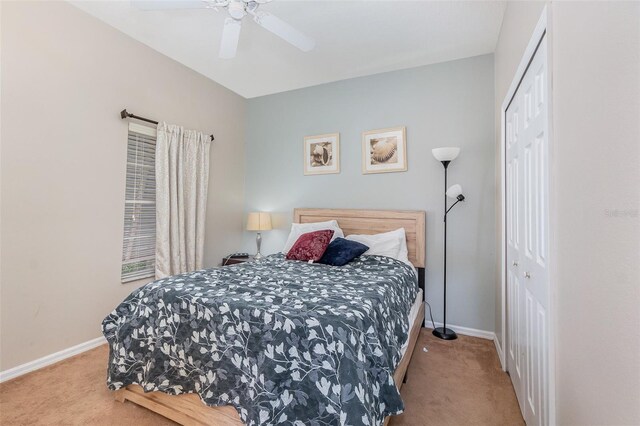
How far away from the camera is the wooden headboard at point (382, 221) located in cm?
305

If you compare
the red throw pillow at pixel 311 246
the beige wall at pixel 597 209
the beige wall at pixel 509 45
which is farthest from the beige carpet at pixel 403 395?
the red throw pillow at pixel 311 246

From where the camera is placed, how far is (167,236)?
309cm

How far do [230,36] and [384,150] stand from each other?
6.50 ft

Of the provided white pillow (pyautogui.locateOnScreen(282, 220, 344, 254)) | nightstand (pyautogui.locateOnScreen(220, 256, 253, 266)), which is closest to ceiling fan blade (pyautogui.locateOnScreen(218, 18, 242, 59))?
white pillow (pyautogui.locateOnScreen(282, 220, 344, 254))

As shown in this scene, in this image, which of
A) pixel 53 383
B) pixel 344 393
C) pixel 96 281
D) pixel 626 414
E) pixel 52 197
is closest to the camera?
pixel 626 414

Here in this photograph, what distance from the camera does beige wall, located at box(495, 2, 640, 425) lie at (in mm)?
648

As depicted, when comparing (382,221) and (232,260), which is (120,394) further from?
(382,221)

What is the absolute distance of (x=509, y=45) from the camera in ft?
6.90

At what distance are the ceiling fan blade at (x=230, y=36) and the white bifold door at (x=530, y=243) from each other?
186 centimetres

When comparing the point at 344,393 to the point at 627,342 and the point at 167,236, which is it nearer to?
the point at 627,342

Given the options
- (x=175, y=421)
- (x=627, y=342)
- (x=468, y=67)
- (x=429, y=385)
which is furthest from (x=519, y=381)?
(x=468, y=67)

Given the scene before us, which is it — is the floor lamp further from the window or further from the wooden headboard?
the window

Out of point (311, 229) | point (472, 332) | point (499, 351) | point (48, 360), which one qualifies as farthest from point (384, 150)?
point (48, 360)

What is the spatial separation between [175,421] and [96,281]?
5.47 ft
